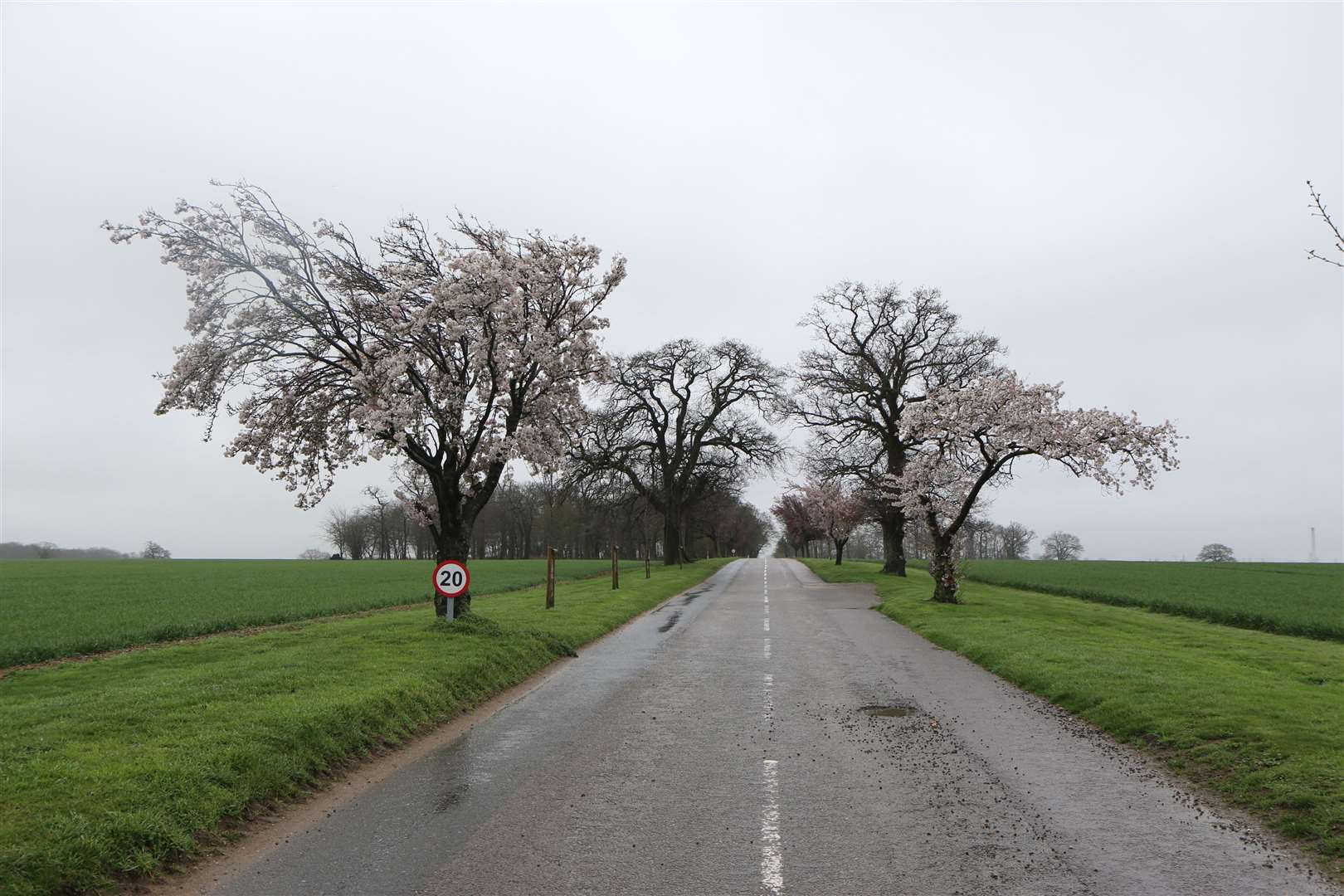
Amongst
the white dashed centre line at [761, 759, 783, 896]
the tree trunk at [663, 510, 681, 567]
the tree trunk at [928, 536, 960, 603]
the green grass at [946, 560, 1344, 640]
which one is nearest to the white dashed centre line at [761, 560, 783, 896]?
the white dashed centre line at [761, 759, 783, 896]

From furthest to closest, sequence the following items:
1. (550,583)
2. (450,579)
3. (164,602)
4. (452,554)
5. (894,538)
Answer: (894,538) < (164,602) < (550,583) < (452,554) < (450,579)

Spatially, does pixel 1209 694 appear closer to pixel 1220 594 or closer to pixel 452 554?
pixel 452 554

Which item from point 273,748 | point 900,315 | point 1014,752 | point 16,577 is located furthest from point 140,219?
point 16,577

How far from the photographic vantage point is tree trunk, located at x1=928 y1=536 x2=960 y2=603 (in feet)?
83.9

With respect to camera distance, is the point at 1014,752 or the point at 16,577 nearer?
the point at 1014,752

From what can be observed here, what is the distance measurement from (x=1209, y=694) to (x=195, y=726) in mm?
11457

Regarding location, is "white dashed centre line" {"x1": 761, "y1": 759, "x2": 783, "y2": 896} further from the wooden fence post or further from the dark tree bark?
the dark tree bark

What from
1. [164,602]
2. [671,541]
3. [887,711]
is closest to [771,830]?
[887,711]

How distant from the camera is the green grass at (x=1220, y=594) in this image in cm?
2369

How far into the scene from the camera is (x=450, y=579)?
50.1ft

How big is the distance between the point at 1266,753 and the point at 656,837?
580cm

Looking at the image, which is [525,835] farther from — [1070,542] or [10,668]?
[1070,542]

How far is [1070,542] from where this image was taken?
519ft

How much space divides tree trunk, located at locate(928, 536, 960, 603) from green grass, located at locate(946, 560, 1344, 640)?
835cm
